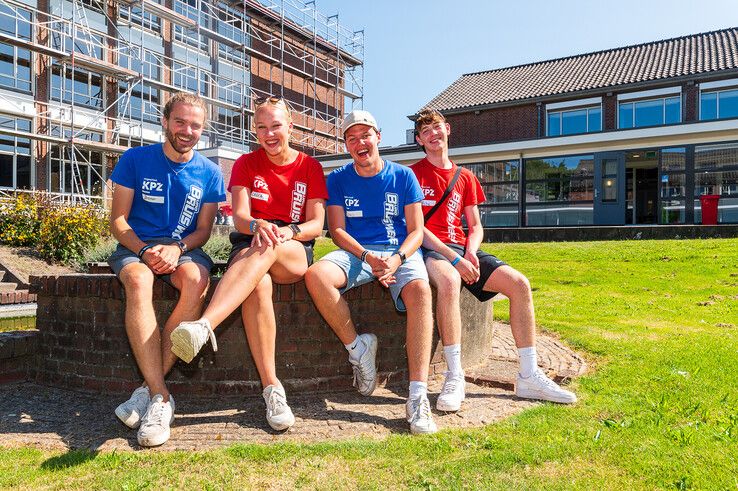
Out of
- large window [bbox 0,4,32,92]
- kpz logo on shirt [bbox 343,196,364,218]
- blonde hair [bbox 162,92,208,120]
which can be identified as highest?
large window [bbox 0,4,32,92]

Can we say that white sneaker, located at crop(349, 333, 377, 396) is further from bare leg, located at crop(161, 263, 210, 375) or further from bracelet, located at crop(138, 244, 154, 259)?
bracelet, located at crop(138, 244, 154, 259)

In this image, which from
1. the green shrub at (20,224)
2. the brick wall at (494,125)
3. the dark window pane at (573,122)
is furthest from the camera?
the brick wall at (494,125)

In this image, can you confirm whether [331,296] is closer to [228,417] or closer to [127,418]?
[228,417]

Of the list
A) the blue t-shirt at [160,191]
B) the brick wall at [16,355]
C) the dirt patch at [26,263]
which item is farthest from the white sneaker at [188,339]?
the dirt patch at [26,263]

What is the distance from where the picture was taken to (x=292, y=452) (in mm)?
2910

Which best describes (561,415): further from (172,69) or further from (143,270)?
(172,69)

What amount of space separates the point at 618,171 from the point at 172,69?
20602 mm

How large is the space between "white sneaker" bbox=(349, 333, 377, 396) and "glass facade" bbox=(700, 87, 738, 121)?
78.0ft

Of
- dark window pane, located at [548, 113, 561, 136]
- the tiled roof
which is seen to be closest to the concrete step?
the tiled roof

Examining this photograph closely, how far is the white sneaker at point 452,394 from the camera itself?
3.58 metres

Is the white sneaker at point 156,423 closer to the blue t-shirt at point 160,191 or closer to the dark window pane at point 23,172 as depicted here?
the blue t-shirt at point 160,191

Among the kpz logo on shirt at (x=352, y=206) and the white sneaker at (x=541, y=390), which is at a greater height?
the kpz logo on shirt at (x=352, y=206)

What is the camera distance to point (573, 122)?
85.6 feet

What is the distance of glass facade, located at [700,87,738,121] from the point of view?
2284 centimetres
